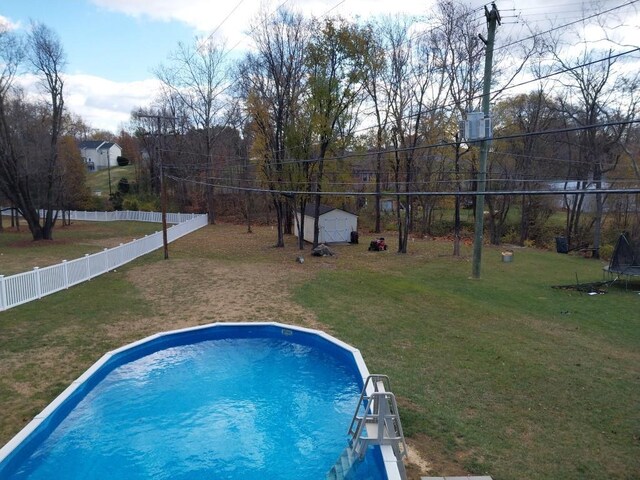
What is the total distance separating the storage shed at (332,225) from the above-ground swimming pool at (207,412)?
614 inches

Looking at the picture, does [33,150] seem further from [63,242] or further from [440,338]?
[440,338]

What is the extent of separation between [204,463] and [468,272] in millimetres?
14630

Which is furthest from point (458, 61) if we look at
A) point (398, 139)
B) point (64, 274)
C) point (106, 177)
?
point (106, 177)

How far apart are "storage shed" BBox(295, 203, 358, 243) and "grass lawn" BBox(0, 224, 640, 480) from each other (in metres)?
5.99

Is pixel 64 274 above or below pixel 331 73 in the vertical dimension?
below

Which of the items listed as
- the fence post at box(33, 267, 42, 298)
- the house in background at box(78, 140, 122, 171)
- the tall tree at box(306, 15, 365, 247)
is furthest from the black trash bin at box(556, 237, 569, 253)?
the house in background at box(78, 140, 122, 171)

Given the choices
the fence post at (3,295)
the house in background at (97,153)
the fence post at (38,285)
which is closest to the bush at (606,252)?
the fence post at (38,285)

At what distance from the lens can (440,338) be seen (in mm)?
10039

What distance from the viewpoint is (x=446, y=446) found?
18.7ft

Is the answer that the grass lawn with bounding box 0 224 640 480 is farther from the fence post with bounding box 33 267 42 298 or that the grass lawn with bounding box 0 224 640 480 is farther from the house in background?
the house in background

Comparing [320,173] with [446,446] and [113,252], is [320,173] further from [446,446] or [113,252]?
A: [446,446]

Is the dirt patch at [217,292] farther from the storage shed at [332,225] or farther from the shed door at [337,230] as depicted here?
the shed door at [337,230]

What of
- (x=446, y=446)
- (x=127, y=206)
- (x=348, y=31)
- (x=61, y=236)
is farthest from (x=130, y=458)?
Result: (x=127, y=206)

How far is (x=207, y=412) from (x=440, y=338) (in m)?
5.52
